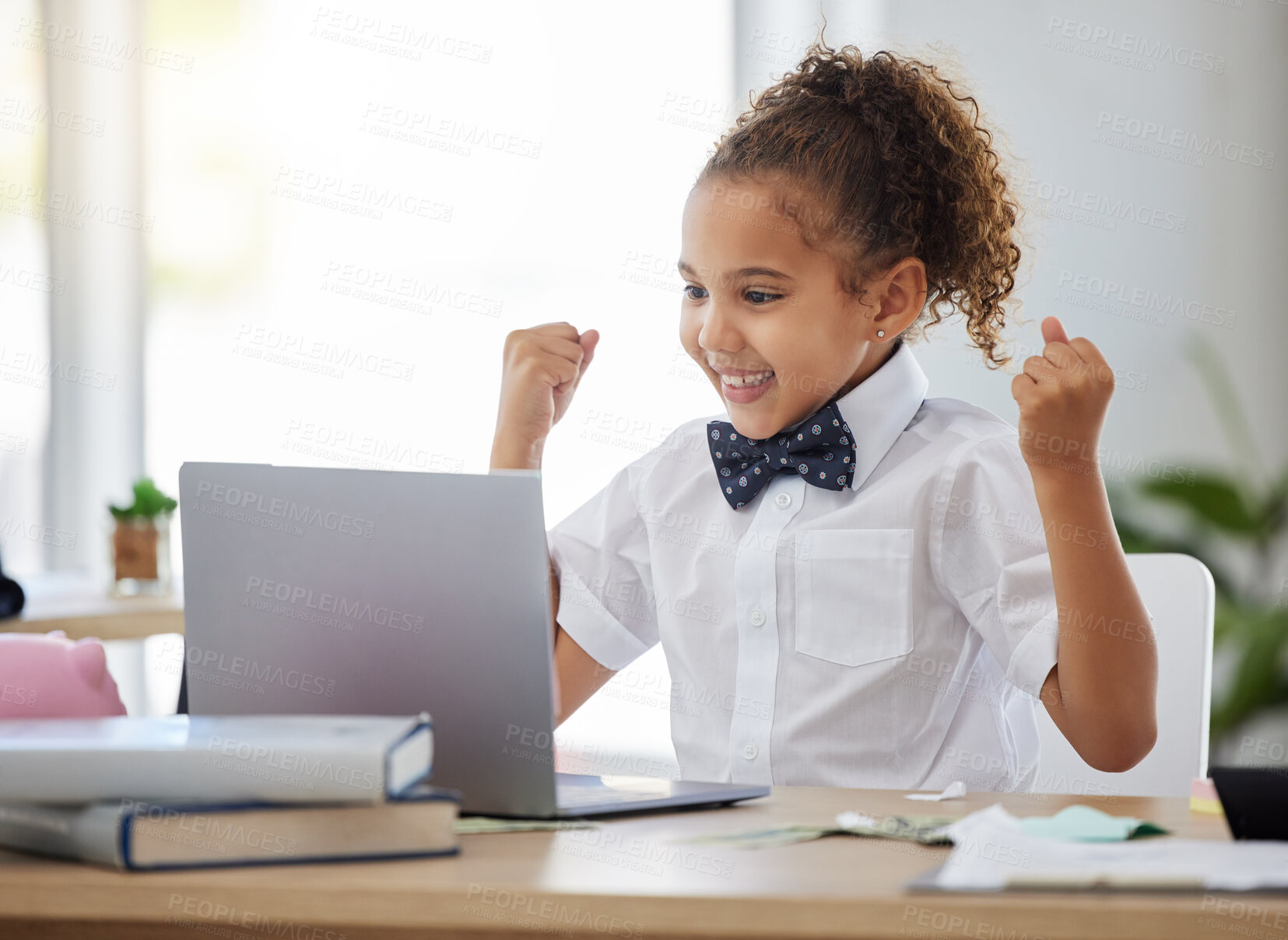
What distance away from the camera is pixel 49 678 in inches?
34.6

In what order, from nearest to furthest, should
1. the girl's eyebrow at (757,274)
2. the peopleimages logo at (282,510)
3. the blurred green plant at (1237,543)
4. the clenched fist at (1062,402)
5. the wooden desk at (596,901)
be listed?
the wooden desk at (596,901), the peopleimages logo at (282,510), the clenched fist at (1062,402), the girl's eyebrow at (757,274), the blurred green plant at (1237,543)

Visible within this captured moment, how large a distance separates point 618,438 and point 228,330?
1.05 metres

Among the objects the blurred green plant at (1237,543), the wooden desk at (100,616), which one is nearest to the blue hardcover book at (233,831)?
the wooden desk at (100,616)

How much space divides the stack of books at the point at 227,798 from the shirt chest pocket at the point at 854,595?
615mm

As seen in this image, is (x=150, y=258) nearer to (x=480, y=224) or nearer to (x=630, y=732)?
(x=480, y=224)

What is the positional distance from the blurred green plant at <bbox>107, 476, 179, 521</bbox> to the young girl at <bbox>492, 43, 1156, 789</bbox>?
123 centimetres

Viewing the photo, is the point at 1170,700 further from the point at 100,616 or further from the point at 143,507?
the point at 143,507

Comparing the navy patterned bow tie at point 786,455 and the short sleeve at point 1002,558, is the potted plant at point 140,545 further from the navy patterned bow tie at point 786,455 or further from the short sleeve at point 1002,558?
→ the short sleeve at point 1002,558

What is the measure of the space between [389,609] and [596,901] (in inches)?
10.7

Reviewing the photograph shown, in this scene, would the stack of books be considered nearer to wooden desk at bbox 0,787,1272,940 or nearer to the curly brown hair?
wooden desk at bbox 0,787,1272,940

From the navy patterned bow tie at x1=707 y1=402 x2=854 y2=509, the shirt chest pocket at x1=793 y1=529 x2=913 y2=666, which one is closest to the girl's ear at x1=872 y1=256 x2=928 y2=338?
the navy patterned bow tie at x1=707 y1=402 x2=854 y2=509

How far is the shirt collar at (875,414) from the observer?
1.25 metres

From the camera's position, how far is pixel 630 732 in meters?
2.94

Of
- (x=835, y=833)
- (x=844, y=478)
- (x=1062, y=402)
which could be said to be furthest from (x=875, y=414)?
(x=835, y=833)
